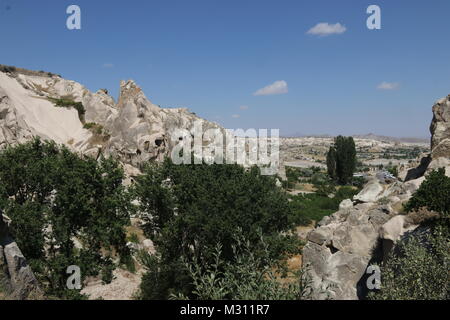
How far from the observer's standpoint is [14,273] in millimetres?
14516

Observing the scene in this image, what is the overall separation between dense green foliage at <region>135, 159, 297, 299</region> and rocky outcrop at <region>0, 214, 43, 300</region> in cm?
677

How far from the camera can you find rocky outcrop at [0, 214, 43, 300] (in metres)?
14.1

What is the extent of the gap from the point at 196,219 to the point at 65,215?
22.9 ft

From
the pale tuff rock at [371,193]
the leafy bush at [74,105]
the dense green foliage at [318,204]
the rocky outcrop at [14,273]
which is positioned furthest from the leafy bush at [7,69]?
the pale tuff rock at [371,193]

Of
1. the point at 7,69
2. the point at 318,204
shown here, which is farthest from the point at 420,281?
the point at 7,69

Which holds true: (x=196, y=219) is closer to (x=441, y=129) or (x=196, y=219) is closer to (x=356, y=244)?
(x=356, y=244)

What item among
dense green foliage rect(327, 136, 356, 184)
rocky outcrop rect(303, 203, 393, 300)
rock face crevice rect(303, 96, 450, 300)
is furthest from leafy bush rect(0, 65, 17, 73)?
dense green foliage rect(327, 136, 356, 184)

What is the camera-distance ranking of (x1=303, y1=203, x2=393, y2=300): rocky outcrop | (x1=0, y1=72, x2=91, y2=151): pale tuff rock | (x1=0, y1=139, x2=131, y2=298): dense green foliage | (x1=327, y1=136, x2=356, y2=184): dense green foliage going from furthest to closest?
(x1=327, y1=136, x2=356, y2=184): dense green foliage, (x1=0, y1=72, x2=91, y2=151): pale tuff rock, (x1=303, y1=203, x2=393, y2=300): rocky outcrop, (x1=0, y1=139, x2=131, y2=298): dense green foliage

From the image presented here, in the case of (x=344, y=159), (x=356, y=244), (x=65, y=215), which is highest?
(x=344, y=159)

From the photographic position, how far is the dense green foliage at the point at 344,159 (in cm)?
9138

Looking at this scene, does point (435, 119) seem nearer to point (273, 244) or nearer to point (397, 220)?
point (397, 220)

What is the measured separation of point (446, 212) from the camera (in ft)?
52.8

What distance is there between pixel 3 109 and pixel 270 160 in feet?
192

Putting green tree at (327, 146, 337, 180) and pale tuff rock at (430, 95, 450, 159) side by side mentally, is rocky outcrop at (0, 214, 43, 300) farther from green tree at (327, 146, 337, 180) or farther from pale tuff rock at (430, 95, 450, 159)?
green tree at (327, 146, 337, 180)
